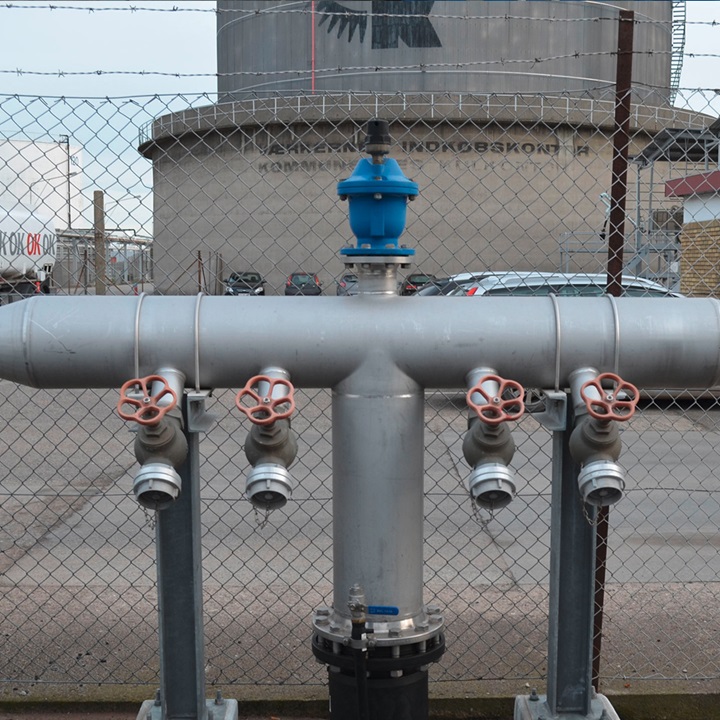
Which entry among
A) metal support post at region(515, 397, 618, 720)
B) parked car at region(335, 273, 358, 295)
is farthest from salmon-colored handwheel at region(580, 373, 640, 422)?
parked car at region(335, 273, 358, 295)

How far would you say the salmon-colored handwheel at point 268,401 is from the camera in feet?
7.86

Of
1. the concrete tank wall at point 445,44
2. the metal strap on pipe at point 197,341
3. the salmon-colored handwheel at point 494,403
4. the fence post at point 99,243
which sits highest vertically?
the concrete tank wall at point 445,44

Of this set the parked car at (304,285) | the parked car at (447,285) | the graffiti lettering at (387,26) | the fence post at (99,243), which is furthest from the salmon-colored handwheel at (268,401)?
the graffiti lettering at (387,26)

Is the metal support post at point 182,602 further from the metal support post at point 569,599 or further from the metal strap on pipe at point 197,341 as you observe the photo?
the metal support post at point 569,599

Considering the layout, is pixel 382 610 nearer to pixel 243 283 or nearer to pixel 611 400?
pixel 611 400

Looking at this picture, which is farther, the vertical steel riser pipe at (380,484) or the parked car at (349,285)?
the parked car at (349,285)

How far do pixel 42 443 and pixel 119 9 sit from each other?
584cm

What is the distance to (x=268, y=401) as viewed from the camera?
95.7 inches

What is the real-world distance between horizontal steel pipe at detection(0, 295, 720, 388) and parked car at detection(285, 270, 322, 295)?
2582 millimetres

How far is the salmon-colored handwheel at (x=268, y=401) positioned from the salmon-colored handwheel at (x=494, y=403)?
48cm

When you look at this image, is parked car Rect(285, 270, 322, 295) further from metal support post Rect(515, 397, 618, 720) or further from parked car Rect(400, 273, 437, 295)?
metal support post Rect(515, 397, 618, 720)

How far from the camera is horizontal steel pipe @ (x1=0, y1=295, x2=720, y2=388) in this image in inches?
103

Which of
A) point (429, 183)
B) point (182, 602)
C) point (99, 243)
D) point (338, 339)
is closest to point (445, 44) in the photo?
point (429, 183)

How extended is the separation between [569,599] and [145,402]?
146cm
